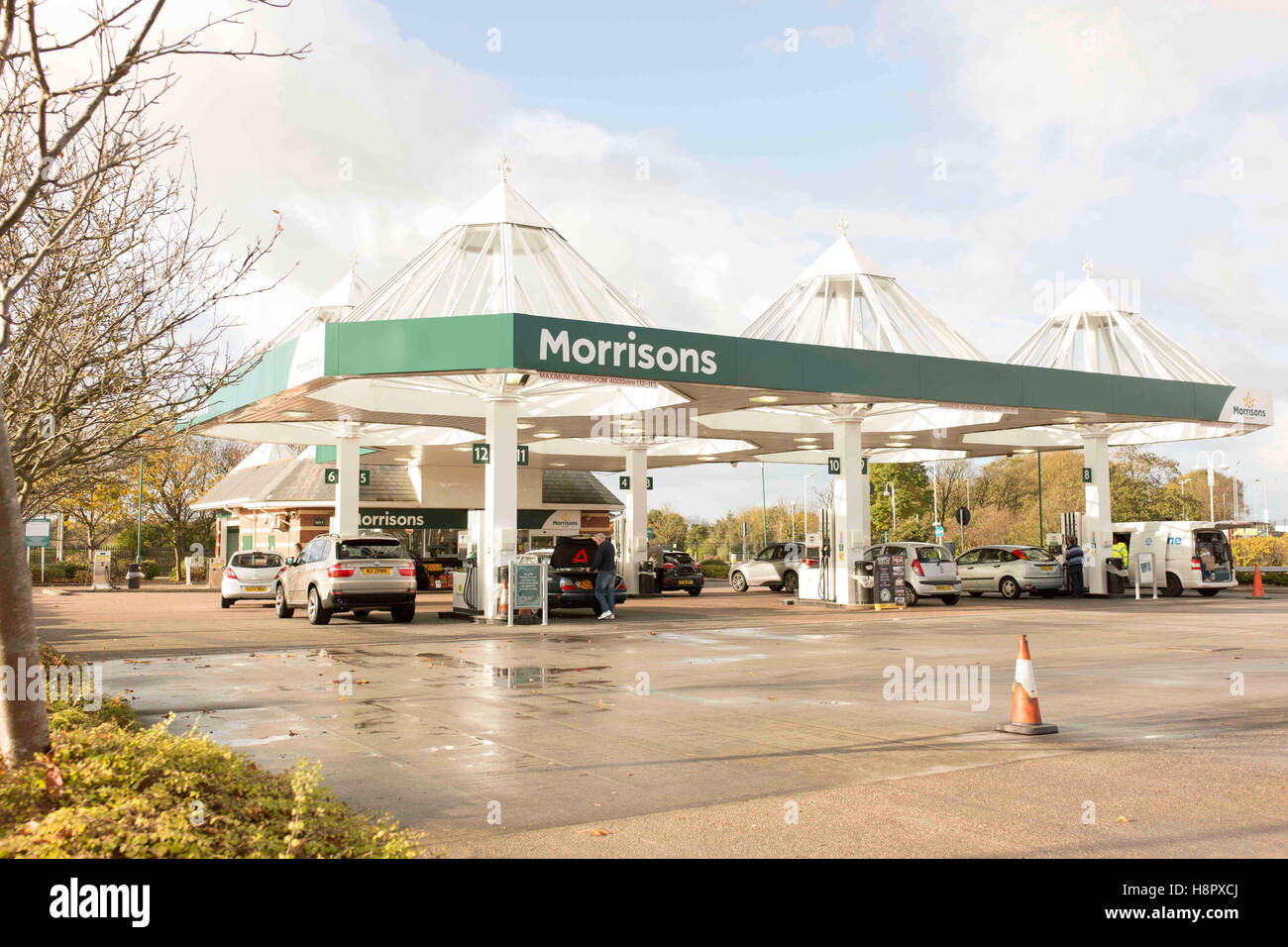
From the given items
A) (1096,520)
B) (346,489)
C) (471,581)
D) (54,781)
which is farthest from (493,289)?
(1096,520)

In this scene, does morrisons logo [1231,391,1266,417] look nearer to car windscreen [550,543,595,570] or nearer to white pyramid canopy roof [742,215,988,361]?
white pyramid canopy roof [742,215,988,361]

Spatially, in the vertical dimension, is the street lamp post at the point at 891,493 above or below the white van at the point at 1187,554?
above

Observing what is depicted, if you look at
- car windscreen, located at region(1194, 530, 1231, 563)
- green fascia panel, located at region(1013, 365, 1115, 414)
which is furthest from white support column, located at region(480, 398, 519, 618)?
car windscreen, located at region(1194, 530, 1231, 563)

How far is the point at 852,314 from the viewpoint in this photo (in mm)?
28359

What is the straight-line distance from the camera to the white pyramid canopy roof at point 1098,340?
31969 millimetres

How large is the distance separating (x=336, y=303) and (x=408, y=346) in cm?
1646

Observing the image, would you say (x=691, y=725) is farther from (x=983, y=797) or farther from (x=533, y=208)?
(x=533, y=208)

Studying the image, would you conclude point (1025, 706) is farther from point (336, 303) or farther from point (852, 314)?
point (336, 303)

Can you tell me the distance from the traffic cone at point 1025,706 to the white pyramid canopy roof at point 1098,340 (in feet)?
84.8

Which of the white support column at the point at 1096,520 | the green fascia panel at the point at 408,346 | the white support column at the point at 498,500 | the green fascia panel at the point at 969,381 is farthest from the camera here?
the white support column at the point at 1096,520

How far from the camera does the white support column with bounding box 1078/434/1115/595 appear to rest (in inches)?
1286

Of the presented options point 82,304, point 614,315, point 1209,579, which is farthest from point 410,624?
point 1209,579

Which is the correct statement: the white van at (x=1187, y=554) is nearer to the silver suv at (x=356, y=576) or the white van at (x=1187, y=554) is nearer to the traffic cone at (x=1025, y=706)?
the silver suv at (x=356, y=576)

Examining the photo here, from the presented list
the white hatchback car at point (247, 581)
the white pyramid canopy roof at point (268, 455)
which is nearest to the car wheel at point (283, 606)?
the white hatchback car at point (247, 581)
